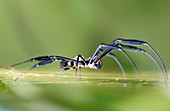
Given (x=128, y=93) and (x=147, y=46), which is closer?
(x=128, y=93)

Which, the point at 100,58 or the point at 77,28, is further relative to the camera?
the point at 100,58

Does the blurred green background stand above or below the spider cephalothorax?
above

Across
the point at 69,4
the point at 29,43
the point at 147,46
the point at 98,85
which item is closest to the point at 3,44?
the point at 29,43

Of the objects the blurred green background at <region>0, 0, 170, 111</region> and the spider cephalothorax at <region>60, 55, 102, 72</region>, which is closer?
the blurred green background at <region>0, 0, 170, 111</region>

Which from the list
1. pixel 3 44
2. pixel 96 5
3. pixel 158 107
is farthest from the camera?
pixel 96 5

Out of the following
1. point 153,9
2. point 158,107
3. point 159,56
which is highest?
point 153,9

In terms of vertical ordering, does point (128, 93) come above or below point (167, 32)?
below

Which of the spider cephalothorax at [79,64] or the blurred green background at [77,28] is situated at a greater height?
the blurred green background at [77,28]

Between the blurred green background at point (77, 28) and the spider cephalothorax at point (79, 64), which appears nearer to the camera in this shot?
the blurred green background at point (77, 28)

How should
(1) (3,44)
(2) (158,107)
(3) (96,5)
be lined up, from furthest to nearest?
1. (3) (96,5)
2. (1) (3,44)
3. (2) (158,107)

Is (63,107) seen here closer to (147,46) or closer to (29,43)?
(29,43)
